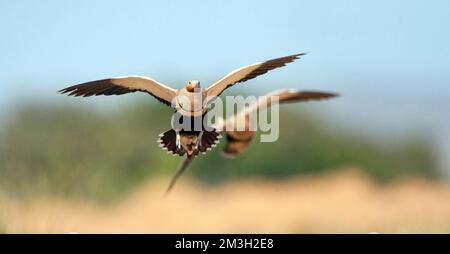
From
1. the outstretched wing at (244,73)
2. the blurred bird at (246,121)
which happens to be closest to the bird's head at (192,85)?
the outstretched wing at (244,73)

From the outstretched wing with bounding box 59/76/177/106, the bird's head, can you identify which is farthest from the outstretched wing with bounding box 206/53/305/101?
the outstretched wing with bounding box 59/76/177/106

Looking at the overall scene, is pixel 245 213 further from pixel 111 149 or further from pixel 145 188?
pixel 111 149

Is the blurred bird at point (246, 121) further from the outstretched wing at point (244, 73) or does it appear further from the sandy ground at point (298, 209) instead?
the sandy ground at point (298, 209)

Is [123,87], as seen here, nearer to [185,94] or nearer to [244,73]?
[185,94]

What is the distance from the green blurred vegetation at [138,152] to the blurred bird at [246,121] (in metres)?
5.41

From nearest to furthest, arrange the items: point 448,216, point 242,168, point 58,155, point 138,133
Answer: point 448,216 < point 58,155 < point 242,168 < point 138,133

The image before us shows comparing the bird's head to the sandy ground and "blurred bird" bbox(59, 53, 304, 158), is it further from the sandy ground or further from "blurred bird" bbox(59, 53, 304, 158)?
the sandy ground

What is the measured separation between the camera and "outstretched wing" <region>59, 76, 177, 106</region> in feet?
20.0

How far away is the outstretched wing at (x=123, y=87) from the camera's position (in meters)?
6.10

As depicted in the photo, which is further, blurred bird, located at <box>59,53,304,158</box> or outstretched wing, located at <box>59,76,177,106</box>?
outstretched wing, located at <box>59,76,177,106</box>

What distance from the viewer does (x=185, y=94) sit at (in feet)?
19.8
